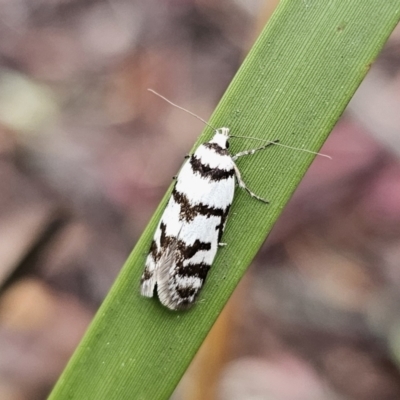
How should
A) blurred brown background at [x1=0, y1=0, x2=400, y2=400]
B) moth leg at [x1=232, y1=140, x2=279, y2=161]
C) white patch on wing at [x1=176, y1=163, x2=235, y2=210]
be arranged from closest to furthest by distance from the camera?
1. moth leg at [x1=232, y1=140, x2=279, y2=161]
2. white patch on wing at [x1=176, y1=163, x2=235, y2=210]
3. blurred brown background at [x1=0, y1=0, x2=400, y2=400]

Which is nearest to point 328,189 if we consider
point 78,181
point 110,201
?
point 110,201

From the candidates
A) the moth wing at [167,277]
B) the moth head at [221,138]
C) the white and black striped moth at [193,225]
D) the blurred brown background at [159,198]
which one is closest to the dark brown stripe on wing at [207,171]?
the white and black striped moth at [193,225]

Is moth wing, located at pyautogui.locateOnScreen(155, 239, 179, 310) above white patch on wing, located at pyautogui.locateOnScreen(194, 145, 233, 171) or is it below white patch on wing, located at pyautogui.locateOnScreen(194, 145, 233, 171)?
below

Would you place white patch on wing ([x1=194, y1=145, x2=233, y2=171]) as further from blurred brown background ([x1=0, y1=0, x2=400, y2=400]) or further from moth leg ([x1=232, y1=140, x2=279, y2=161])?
blurred brown background ([x1=0, y1=0, x2=400, y2=400])

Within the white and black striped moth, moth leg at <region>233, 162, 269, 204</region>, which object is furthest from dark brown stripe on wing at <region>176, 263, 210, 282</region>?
moth leg at <region>233, 162, 269, 204</region>

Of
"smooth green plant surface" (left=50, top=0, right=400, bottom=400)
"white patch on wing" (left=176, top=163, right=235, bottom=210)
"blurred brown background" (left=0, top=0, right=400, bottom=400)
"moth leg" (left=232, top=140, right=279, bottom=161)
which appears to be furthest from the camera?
"blurred brown background" (left=0, top=0, right=400, bottom=400)

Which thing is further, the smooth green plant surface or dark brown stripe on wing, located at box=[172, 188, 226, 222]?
dark brown stripe on wing, located at box=[172, 188, 226, 222]

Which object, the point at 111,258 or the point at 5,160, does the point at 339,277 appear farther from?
the point at 5,160

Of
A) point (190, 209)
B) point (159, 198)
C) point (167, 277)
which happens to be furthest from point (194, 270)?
point (159, 198)
